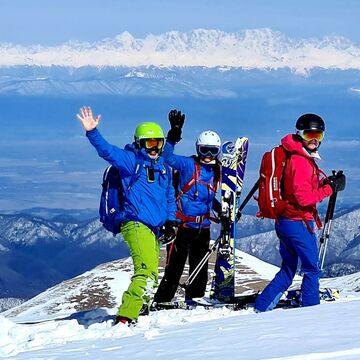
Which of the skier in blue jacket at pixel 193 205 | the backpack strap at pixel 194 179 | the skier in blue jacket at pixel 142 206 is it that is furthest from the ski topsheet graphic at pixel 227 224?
the skier in blue jacket at pixel 142 206

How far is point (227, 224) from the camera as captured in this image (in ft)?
49.0

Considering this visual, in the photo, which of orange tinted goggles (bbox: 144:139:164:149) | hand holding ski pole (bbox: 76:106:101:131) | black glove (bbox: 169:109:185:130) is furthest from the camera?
black glove (bbox: 169:109:185:130)

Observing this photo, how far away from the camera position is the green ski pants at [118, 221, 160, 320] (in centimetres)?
1191

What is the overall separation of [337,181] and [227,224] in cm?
328

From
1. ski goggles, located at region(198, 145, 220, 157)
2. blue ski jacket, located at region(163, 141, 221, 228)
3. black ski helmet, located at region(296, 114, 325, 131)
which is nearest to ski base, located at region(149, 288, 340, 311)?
blue ski jacket, located at region(163, 141, 221, 228)

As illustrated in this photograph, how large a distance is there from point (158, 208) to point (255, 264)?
27.8 m

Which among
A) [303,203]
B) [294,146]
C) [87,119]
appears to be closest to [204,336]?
[303,203]

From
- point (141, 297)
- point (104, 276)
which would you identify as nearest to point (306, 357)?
point (141, 297)

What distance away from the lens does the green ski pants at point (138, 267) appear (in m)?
11.9

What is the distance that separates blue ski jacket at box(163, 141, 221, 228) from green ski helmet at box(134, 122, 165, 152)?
1.45m

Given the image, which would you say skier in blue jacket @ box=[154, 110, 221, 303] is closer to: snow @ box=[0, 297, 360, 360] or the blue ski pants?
snow @ box=[0, 297, 360, 360]

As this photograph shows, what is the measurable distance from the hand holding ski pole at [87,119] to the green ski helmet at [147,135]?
2.60ft

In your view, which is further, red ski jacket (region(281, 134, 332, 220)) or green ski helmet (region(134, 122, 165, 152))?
green ski helmet (region(134, 122, 165, 152))

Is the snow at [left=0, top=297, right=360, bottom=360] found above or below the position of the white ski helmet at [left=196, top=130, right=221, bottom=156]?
below
